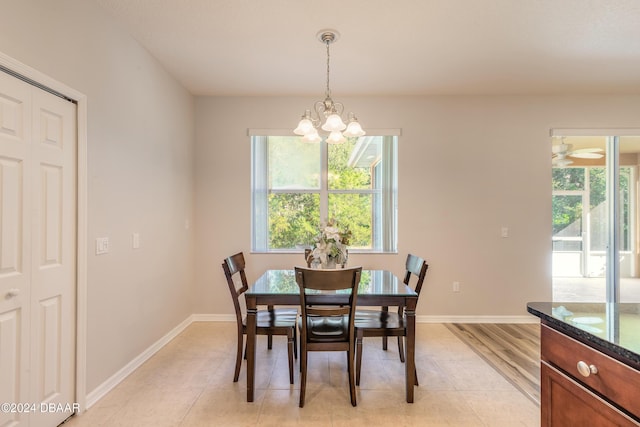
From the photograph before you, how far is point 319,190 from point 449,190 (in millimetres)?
1573

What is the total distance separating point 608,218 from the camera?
3.75 m

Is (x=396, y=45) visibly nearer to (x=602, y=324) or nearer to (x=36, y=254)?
(x=602, y=324)

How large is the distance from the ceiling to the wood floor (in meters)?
2.71

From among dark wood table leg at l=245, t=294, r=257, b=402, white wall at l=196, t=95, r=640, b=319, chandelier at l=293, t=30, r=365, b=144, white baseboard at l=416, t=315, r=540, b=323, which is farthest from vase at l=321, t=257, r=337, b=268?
white baseboard at l=416, t=315, r=540, b=323

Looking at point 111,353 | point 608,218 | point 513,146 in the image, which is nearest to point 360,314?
point 111,353

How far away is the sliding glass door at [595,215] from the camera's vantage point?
12.2ft

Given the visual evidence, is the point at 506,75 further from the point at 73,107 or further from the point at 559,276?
the point at 73,107

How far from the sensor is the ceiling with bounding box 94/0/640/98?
2217 mm

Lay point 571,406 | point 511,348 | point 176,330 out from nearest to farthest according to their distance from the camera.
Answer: point 571,406
point 511,348
point 176,330

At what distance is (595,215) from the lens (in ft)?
12.3

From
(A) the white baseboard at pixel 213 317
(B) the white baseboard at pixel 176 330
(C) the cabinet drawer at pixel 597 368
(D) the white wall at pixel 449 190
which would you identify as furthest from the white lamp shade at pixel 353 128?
(A) the white baseboard at pixel 213 317

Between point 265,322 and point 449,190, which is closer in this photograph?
point 265,322

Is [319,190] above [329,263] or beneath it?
above

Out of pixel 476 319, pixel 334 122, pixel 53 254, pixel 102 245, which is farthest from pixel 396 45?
pixel 476 319
